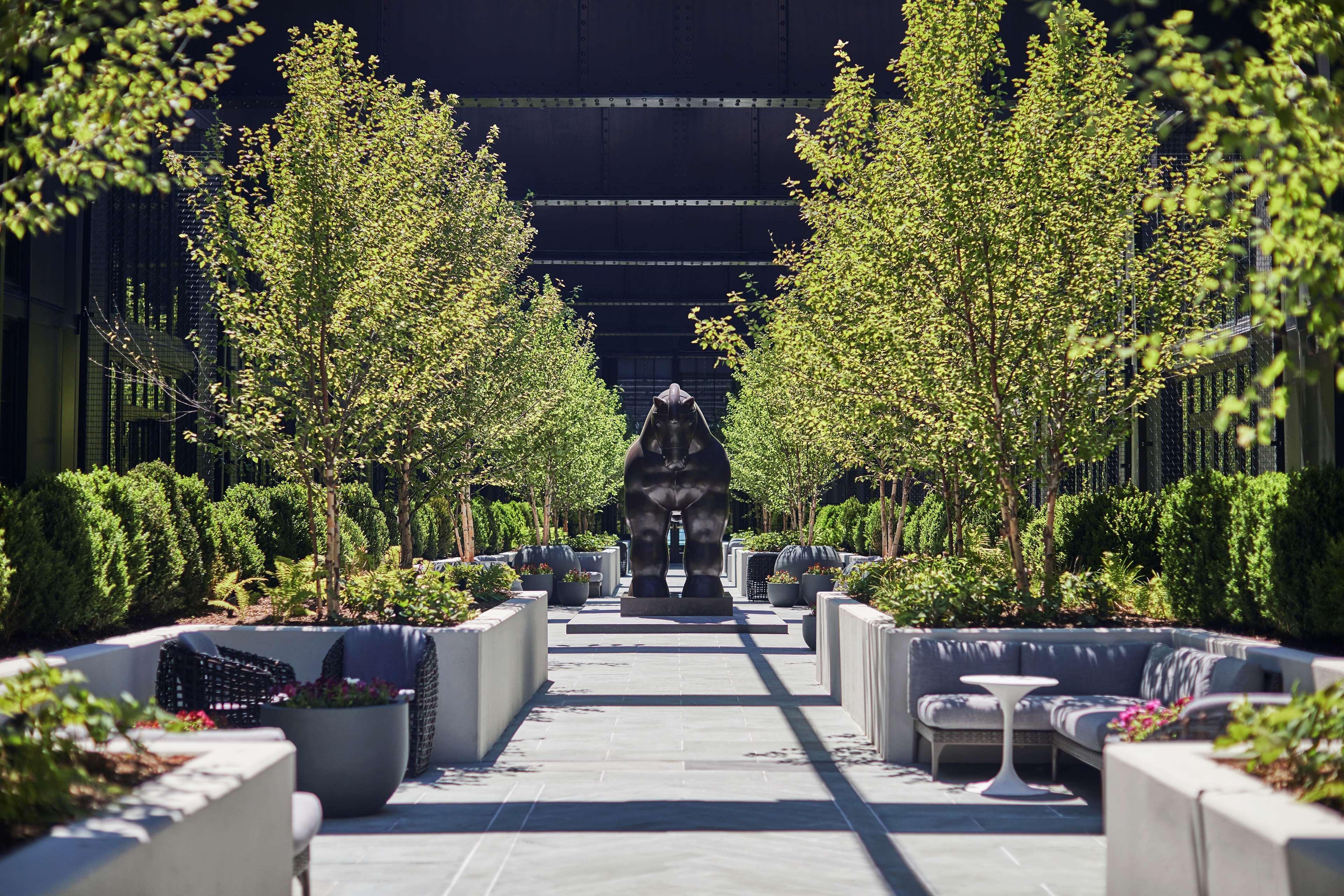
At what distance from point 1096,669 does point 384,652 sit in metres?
4.82

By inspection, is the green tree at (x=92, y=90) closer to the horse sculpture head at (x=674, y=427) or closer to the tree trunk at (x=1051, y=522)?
the tree trunk at (x=1051, y=522)

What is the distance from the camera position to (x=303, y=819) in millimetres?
5137

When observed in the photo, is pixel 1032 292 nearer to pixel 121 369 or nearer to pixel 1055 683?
pixel 1055 683

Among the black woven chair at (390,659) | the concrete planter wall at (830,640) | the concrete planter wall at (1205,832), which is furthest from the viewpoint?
the concrete planter wall at (830,640)

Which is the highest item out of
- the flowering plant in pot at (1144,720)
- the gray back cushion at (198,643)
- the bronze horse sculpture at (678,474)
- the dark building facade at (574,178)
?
the dark building facade at (574,178)

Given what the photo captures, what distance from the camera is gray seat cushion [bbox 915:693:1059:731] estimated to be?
8.41m

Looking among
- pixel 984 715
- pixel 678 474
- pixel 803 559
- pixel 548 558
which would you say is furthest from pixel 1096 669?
pixel 548 558

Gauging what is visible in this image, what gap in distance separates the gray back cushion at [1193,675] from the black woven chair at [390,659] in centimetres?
456

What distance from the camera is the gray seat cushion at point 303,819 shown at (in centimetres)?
497

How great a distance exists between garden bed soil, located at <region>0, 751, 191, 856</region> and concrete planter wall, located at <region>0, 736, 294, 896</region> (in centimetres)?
5

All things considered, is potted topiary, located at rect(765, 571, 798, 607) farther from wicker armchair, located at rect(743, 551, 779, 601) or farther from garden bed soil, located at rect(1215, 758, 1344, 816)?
garden bed soil, located at rect(1215, 758, 1344, 816)

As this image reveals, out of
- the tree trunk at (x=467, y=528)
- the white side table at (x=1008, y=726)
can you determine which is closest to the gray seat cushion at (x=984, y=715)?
the white side table at (x=1008, y=726)

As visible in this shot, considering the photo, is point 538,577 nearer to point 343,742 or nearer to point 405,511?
point 405,511

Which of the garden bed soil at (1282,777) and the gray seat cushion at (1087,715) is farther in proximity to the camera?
the gray seat cushion at (1087,715)
